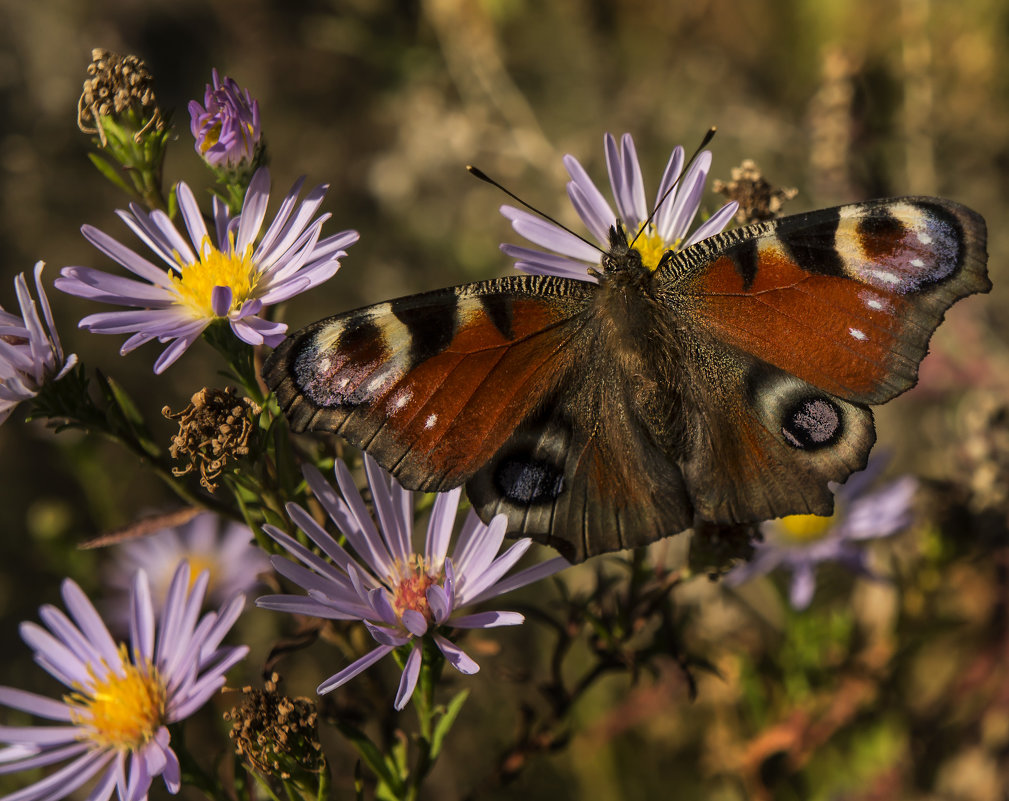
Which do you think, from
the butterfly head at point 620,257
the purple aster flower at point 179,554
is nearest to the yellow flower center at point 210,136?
the butterfly head at point 620,257

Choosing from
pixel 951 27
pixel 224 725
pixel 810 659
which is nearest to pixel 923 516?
pixel 810 659

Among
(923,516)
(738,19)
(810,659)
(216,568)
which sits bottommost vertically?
(216,568)

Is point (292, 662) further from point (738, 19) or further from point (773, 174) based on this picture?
point (738, 19)

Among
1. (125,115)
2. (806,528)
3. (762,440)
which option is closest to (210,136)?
(125,115)

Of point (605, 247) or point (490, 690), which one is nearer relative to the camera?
point (605, 247)

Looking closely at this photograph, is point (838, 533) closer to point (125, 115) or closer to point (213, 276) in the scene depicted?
point (213, 276)

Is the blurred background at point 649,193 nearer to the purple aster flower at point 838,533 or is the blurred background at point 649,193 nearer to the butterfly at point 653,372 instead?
the purple aster flower at point 838,533
